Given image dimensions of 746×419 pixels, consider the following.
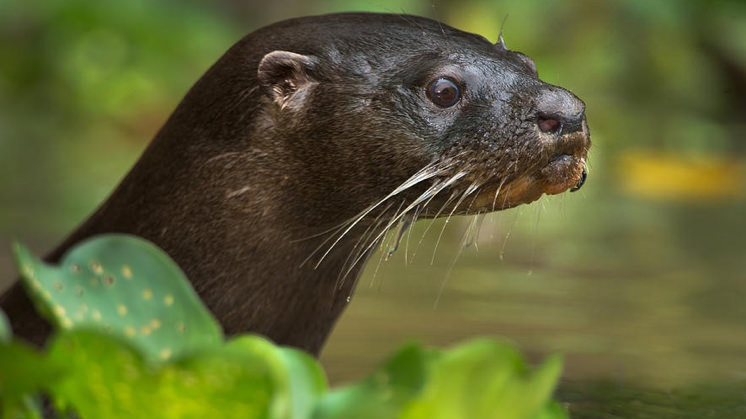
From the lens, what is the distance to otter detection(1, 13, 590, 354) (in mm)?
2875

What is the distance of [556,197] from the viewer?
22.9 ft

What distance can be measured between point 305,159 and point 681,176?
14.5 ft

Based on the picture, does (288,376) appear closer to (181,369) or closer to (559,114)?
(181,369)

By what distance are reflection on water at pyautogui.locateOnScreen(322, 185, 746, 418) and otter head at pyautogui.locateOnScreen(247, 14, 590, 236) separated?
15 cm

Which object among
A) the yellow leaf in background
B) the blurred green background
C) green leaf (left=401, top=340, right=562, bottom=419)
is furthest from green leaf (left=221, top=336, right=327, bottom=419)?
the yellow leaf in background

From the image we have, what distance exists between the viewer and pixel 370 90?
9.57ft

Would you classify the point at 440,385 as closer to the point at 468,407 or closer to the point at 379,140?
the point at 468,407

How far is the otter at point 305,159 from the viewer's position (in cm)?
288

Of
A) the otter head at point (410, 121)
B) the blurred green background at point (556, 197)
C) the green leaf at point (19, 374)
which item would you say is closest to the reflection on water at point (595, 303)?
the blurred green background at point (556, 197)

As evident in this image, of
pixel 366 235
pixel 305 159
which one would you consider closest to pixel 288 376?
pixel 305 159

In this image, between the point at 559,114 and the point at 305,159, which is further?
the point at 305,159

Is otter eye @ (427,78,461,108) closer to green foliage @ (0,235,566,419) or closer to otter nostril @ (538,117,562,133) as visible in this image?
otter nostril @ (538,117,562,133)

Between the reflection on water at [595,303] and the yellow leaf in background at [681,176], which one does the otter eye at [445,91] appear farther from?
the yellow leaf in background at [681,176]

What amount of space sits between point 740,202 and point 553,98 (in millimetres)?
3932
